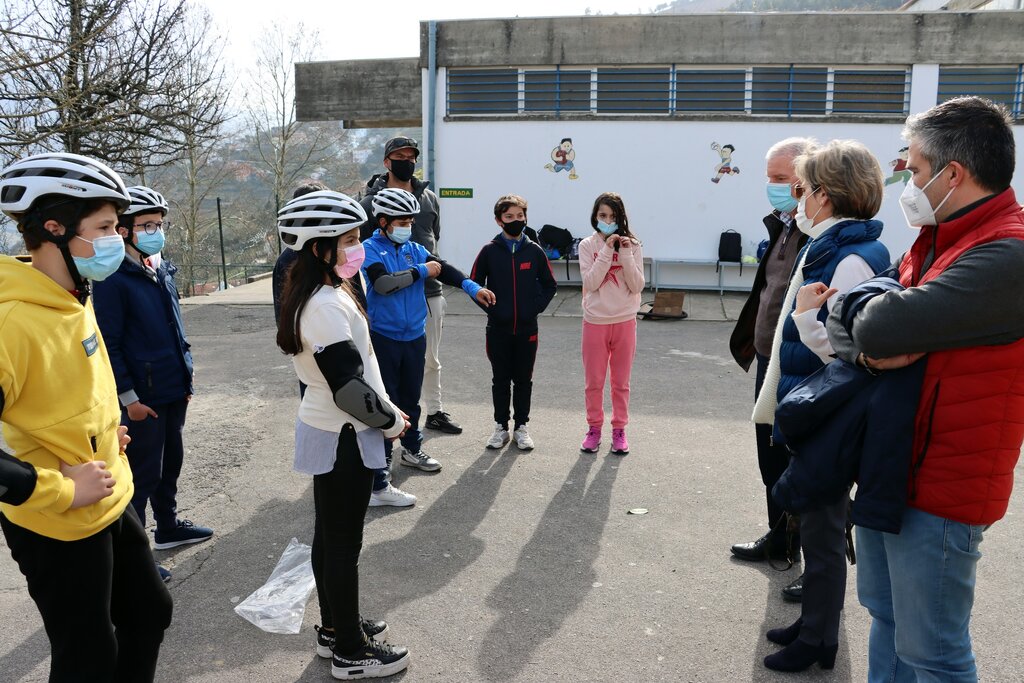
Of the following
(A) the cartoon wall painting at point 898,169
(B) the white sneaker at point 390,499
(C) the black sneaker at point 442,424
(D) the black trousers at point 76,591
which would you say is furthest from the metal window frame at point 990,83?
(D) the black trousers at point 76,591

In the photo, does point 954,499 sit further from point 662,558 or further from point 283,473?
point 283,473

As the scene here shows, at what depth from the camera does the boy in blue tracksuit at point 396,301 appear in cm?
534

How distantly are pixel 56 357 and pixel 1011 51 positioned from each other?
16260mm

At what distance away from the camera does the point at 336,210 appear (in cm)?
327

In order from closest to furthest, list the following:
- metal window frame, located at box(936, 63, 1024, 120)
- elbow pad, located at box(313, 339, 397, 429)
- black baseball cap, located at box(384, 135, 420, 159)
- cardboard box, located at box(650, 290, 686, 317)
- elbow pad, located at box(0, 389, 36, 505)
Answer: elbow pad, located at box(0, 389, 36, 505) < elbow pad, located at box(313, 339, 397, 429) < black baseball cap, located at box(384, 135, 420, 159) < cardboard box, located at box(650, 290, 686, 317) < metal window frame, located at box(936, 63, 1024, 120)

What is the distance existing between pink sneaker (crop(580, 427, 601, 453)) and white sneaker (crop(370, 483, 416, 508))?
1.61 m

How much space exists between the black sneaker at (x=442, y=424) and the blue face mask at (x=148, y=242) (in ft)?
10.3

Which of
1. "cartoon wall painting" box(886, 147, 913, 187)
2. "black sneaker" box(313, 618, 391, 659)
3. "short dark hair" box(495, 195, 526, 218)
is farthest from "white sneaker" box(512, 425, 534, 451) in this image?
"cartoon wall painting" box(886, 147, 913, 187)

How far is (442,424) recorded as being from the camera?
6957mm

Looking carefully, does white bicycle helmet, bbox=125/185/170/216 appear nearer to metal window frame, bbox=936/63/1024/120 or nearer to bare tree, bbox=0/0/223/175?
bare tree, bbox=0/0/223/175

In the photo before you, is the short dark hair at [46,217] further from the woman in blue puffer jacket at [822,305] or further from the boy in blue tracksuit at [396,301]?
the boy in blue tracksuit at [396,301]

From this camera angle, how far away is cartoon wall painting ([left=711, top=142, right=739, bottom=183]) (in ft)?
47.7

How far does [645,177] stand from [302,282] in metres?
12.4

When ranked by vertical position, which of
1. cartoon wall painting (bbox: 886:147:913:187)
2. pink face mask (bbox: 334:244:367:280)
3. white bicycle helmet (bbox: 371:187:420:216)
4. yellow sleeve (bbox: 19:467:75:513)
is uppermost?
cartoon wall painting (bbox: 886:147:913:187)
